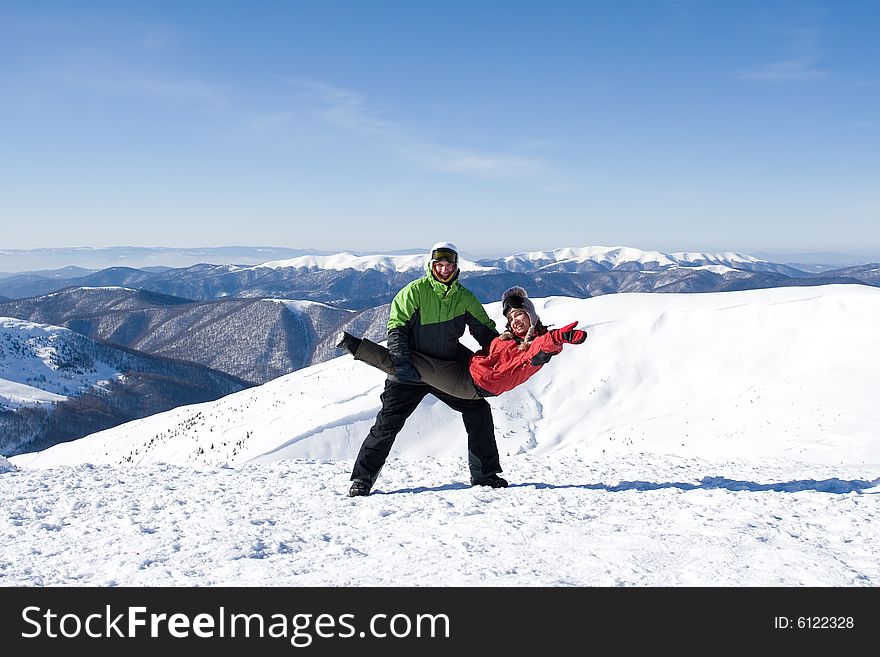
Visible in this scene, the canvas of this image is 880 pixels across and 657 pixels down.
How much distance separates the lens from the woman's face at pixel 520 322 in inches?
258

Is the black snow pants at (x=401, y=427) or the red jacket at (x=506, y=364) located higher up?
the red jacket at (x=506, y=364)

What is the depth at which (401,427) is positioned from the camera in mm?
6930

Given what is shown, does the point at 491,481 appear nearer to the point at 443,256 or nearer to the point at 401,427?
the point at 401,427

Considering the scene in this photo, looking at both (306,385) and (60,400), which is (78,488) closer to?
(306,385)

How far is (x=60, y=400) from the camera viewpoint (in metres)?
160

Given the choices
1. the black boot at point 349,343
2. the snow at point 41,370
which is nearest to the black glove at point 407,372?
the black boot at point 349,343

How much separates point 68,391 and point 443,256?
209870mm

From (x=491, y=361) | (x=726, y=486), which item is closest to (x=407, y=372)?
(x=491, y=361)

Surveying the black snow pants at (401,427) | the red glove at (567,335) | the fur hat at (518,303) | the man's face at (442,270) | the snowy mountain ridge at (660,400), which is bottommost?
the snowy mountain ridge at (660,400)

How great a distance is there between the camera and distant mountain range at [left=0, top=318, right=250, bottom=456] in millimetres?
143250

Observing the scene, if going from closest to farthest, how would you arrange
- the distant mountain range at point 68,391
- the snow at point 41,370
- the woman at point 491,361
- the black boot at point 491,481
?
1. the woman at point 491,361
2. the black boot at point 491,481
3. the distant mountain range at point 68,391
4. the snow at point 41,370

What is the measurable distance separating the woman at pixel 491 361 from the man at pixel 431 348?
0.17 meters

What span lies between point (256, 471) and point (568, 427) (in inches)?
635

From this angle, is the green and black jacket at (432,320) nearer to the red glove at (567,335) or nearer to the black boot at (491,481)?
the red glove at (567,335)
